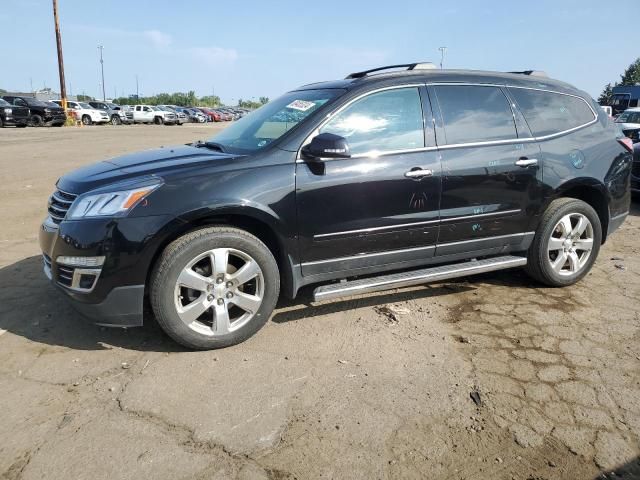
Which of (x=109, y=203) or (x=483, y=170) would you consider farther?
(x=483, y=170)

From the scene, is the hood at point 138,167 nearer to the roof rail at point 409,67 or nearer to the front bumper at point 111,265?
the front bumper at point 111,265

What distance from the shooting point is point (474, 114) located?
3900 millimetres

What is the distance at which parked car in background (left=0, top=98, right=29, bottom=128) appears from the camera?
85.5ft

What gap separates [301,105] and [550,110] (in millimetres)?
2216

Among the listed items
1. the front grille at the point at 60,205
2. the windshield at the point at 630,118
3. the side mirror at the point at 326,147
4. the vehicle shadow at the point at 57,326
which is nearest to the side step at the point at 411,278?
the side mirror at the point at 326,147

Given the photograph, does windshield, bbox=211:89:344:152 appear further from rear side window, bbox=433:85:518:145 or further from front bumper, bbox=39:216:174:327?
front bumper, bbox=39:216:174:327

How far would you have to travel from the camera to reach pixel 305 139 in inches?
132

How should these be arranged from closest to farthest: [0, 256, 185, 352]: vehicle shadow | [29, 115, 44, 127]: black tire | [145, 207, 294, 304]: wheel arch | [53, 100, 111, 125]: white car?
[145, 207, 294, 304]: wheel arch
[0, 256, 185, 352]: vehicle shadow
[29, 115, 44, 127]: black tire
[53, 100, 111, 125]: white car

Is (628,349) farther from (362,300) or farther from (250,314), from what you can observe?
(250,314)

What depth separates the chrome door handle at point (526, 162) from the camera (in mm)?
3943

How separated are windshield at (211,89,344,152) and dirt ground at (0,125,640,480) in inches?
51.8

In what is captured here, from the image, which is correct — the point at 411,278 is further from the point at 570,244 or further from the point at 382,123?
the point at 570,244

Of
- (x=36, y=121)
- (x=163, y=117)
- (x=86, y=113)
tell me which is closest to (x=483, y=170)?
(x=36, y=121)

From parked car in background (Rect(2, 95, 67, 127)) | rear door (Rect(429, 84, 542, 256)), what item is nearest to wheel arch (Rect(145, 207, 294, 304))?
rear door (Rect(429, 84, 542, 256))
